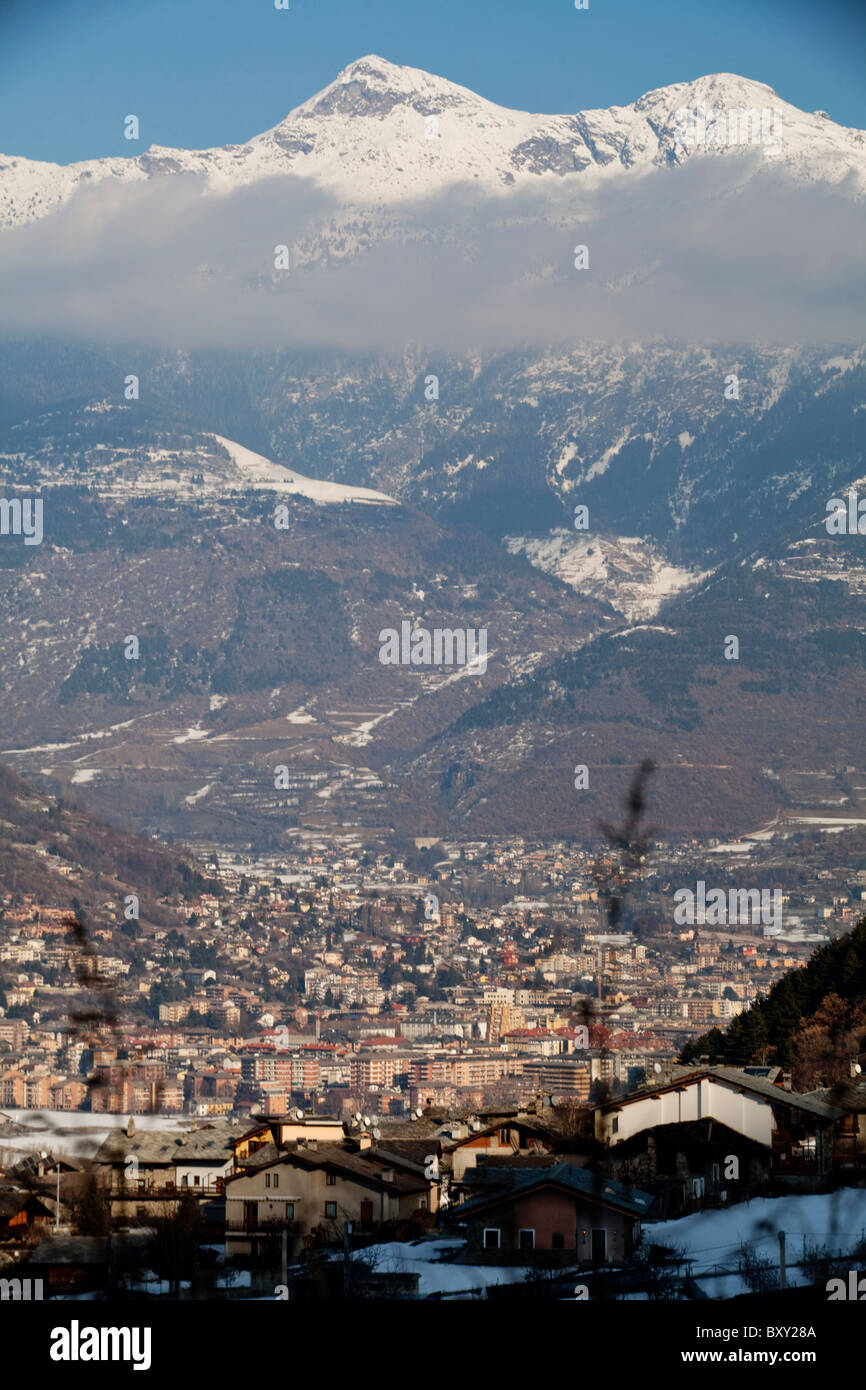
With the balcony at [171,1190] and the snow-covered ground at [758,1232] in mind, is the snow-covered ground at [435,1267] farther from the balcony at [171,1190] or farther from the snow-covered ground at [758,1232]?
the balcony at [171,1190]

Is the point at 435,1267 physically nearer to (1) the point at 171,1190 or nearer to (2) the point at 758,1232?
(2) the point at 758,1232

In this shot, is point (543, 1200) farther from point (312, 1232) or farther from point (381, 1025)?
point (381, 1025)

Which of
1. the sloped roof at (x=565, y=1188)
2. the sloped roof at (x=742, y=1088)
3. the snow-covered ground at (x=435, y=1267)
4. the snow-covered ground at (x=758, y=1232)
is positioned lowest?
the snow-covered ground at (x=435, y=1267)

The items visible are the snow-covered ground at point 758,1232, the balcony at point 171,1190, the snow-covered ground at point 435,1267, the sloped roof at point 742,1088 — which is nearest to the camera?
the snow-covered ground at point 758,1232

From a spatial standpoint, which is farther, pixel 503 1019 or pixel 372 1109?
pixel 503 1019

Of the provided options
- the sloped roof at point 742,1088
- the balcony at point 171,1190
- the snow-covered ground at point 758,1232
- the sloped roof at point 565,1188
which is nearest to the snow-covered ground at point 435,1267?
the sloped roof at point 565,1188

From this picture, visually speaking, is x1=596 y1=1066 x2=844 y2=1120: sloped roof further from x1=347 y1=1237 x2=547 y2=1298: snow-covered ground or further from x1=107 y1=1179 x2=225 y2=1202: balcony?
x1=347 y1=1237 x2=547 y2=1298: snow-covered ground

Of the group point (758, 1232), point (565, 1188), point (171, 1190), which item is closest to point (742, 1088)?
point (171, 1190)

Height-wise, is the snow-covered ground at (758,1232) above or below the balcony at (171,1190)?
below

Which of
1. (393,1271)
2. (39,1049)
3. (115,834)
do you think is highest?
(115,834)
